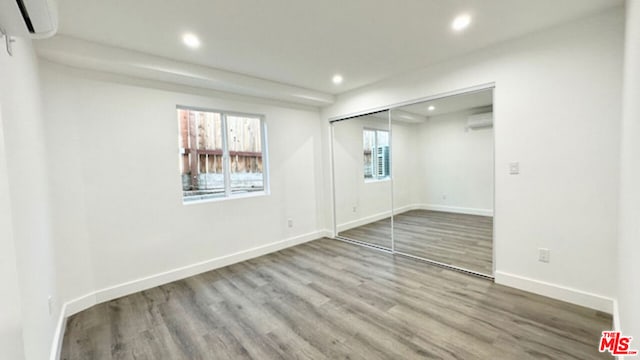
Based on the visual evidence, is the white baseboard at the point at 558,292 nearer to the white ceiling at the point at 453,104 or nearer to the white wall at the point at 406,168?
the white ceiling at the point at 453,104

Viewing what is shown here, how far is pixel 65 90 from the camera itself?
252 centimetres

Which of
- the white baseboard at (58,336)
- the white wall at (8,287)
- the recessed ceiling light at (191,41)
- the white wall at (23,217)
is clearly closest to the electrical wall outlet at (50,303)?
the white wall at (23,217)

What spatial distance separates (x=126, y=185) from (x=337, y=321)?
2611 mm

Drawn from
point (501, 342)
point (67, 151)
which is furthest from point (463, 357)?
point (67, 151)

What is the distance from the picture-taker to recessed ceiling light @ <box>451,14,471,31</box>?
2.21 m

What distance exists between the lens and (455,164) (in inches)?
215

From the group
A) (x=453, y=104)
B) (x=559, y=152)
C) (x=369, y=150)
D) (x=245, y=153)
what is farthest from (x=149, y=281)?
(x=453, y=104)

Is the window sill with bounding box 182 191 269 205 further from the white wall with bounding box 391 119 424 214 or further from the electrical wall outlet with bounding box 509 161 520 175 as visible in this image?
the electrical wall outlet with bounding box 509 161 520 175

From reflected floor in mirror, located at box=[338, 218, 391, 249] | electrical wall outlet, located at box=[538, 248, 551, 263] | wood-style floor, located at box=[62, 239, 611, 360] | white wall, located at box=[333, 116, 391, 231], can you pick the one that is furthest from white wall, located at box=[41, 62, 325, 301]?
electrical wall outlet, located at box=[538, 248, 551, 263]

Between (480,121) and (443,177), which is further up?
(480,121)

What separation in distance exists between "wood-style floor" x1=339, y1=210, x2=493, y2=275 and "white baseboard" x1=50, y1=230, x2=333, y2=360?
1.47 m

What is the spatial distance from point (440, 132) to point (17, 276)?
6.10 m

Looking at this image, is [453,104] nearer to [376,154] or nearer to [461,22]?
[376,154]

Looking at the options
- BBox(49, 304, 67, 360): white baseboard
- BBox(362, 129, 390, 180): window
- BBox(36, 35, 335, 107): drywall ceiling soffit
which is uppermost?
BBox(36, 35, 335, 107): drywall ceiling soffit
